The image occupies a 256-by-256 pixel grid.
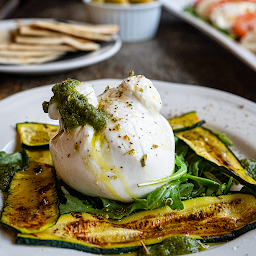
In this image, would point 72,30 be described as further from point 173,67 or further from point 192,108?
point 192,108

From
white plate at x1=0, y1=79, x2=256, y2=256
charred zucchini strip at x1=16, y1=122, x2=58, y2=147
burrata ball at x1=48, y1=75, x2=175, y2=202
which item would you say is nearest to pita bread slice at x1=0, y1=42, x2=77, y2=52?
white plate at x1=0, y1=79, x2=256, y2=256

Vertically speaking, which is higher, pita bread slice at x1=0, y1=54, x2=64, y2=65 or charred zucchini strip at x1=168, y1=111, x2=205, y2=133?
charred zucchini strip at x1=168, y1=111, x2=205, y2=133

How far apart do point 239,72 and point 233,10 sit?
6.81 ft

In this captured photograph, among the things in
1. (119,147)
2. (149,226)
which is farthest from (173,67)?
(149,226)

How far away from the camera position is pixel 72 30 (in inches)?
137

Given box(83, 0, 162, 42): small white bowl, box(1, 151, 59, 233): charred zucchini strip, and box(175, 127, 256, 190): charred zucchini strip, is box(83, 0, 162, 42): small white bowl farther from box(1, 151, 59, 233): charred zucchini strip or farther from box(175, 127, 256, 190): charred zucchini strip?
box(1, 151, 59, 233): charred zucchini strip

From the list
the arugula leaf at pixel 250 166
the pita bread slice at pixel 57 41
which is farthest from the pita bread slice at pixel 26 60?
the arugula leaf at pixel 250 166

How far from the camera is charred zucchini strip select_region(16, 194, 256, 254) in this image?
50.8 inches

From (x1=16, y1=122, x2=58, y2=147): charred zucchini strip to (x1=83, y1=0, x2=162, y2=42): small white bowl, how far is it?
2728mm

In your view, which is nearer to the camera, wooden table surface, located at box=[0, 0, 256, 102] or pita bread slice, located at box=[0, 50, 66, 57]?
pita bread slice, located at box=[0, 50, 66, 57]

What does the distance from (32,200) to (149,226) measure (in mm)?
620

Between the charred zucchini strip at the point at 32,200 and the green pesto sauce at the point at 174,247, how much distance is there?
1.55 ft

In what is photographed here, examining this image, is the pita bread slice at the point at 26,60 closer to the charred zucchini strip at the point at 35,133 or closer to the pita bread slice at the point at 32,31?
the pita bread slice at the point at 32,31

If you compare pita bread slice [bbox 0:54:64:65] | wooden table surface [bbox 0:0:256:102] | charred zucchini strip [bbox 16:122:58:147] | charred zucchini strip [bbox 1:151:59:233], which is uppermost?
charred zucchini strip [bbox 1:151:59:233]
